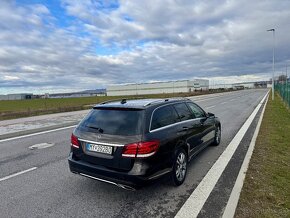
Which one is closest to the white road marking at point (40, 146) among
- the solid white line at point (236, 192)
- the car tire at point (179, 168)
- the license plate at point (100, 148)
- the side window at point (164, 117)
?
the license plate at point (100, 148)

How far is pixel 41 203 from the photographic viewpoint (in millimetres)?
4023

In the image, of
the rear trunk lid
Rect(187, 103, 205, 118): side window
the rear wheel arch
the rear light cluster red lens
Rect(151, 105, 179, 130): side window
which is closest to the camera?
the rear light cluster red lens

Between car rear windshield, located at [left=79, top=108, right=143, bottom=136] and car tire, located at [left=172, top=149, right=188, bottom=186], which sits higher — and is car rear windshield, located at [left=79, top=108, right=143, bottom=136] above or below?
above

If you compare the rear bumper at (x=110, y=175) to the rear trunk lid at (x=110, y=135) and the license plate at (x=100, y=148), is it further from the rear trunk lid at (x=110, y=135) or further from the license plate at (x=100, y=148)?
the license plate at (x=100, y=148)

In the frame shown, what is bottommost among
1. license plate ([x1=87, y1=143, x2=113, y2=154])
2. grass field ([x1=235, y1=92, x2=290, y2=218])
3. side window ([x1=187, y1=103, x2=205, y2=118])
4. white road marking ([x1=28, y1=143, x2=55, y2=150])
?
grass field ([x1=235, y1=92, x2=290, y2=218])

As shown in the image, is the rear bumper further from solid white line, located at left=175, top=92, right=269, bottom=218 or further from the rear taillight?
solid white line, located at left=175, top=92, right=269, bottom=218

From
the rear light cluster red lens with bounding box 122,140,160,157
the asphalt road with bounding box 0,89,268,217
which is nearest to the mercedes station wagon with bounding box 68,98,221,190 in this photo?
the rear light cluster red lens with bounding box 122,140,160,157

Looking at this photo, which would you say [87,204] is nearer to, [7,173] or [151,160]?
[151,160]

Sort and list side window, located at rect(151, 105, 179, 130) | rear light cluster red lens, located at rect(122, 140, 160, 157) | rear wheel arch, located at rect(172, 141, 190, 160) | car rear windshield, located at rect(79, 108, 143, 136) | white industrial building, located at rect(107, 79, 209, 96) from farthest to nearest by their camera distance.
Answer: white industrial building, located at rect(107, 79, 209, 96), rear wheel arch, located at rect(172, 141, 190, 160), side window, located at rect(151, 105, 179, 130), car rear windshield, located at rect(79, 108, 143, 136), rear light cluster red lens, located at rect(122, 140, 160, 157)

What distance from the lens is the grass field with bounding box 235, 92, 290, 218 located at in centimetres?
367

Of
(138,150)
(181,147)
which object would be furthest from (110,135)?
(181,147)

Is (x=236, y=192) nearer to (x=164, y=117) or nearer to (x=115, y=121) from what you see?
(x=164, y=117)

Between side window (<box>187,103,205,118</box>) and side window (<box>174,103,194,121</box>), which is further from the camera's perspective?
side window (<box>187,103,205,118</box>)

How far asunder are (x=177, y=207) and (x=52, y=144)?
5738mm
